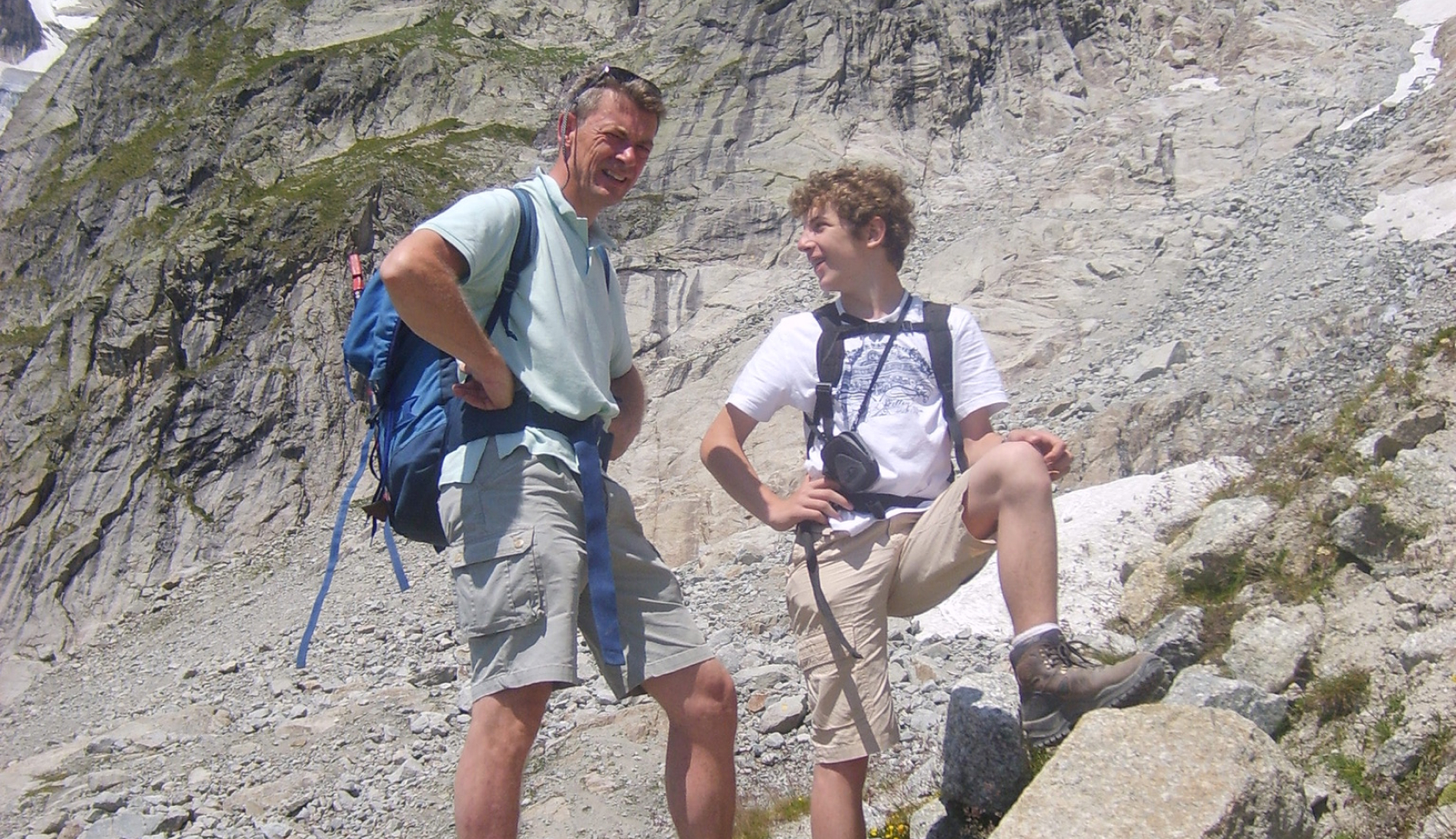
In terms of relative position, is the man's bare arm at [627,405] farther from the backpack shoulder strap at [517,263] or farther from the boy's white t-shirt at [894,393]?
the backpack shoulder strap at [517,263]

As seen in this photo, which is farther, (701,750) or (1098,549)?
(1098,549)

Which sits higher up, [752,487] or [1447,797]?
[752,487]

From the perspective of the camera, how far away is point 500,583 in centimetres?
323

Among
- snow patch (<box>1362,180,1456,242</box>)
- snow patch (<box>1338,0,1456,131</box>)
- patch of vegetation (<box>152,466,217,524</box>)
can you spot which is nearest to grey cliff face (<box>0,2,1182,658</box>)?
patch of vegetation (<box>152,466,217,524</box>)

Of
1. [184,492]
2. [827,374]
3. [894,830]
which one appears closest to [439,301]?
[827,374]

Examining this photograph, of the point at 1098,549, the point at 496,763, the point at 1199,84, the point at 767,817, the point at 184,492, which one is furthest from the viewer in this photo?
the point at 184,492

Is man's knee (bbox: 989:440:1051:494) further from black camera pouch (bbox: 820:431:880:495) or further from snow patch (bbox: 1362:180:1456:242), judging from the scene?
snow patch (bbox: 1362:180:1456:242)

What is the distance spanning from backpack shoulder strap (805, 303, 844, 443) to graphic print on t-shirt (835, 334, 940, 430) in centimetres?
2

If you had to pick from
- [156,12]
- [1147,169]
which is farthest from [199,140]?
[1147,169]

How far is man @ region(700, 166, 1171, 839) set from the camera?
11.3ft

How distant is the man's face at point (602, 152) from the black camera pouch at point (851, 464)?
3.96ft

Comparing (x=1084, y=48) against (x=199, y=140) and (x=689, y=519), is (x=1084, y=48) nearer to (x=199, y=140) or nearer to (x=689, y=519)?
(x=689, y=519)

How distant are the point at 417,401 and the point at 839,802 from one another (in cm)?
198

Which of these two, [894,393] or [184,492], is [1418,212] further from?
[184,492]
